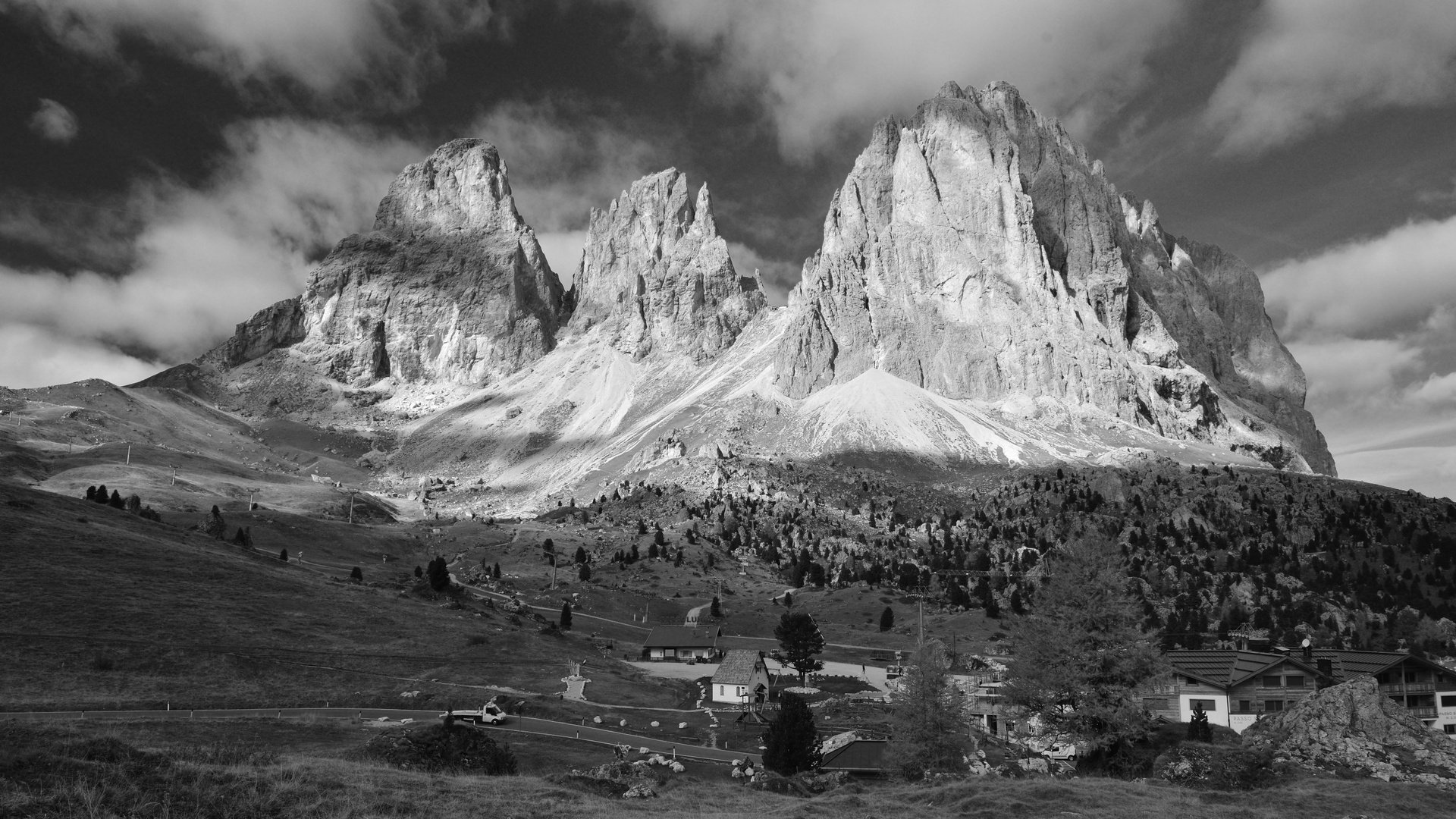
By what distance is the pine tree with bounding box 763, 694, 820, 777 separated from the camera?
4097 cm

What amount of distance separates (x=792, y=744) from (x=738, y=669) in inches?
1466

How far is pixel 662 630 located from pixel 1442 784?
82279 mm

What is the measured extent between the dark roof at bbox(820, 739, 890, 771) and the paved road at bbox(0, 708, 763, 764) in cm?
544

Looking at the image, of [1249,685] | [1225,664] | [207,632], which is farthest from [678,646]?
[1249,685]

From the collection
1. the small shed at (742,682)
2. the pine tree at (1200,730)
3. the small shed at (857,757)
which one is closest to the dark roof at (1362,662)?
the pine tree at (1200,730)

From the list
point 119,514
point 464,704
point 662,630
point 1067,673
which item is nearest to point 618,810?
point 1067,673

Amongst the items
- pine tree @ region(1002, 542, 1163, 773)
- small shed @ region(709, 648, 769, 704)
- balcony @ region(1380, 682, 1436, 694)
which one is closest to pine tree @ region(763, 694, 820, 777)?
pine tree @ region(1002, 542, 1163, 773)

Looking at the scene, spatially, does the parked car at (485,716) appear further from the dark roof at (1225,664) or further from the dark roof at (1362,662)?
the dark roof at (1362,662)

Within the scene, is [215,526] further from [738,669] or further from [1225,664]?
[1225,664]

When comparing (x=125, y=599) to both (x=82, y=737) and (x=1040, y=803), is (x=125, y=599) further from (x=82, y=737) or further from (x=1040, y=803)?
(x=1040, y=803)

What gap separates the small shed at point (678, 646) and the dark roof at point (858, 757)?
55.0 meters

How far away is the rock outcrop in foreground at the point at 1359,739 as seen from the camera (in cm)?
3112

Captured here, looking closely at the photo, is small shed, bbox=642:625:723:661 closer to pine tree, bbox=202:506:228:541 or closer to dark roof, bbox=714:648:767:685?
dark roof, bbox=714:648:767:685

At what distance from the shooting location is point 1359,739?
3262cm
